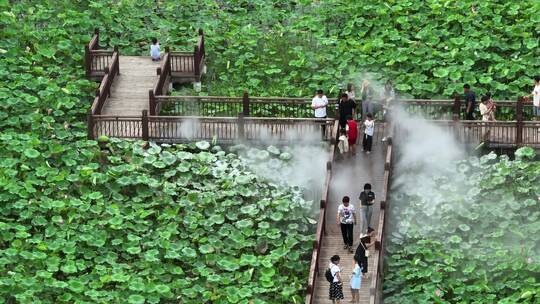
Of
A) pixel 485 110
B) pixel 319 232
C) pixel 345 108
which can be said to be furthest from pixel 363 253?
pixel 485 110

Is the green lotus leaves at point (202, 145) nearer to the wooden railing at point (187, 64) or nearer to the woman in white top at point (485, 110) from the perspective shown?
the wooden railing at point (187, 64)

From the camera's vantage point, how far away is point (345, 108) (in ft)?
192

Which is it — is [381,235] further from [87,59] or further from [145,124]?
[87,59]

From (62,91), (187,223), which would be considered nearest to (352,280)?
(187,223)

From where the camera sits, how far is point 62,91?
6156 cm

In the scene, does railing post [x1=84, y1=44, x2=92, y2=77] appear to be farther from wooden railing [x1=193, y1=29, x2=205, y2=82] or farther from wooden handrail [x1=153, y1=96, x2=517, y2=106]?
wooden handrail [x1=153, y1=96, x2=517, y2=106]

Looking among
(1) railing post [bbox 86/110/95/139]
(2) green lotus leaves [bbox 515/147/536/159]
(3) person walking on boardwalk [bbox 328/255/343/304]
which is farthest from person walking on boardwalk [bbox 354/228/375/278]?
(1) railing post [bbox 86/110/95/139]

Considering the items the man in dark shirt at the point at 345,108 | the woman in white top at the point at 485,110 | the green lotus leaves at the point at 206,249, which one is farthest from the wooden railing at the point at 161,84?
the woman in white top at the point at 485,110

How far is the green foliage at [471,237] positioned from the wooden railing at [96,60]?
402 inches

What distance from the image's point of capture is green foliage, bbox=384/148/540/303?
5447cm

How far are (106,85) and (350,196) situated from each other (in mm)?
8585

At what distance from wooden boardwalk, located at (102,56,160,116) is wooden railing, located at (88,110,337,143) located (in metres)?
1.45

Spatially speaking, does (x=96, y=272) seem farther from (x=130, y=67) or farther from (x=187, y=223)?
(x=130, y=67)

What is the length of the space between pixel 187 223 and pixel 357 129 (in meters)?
5.41
